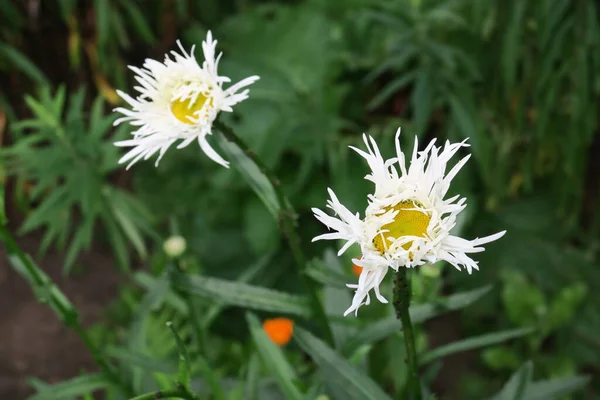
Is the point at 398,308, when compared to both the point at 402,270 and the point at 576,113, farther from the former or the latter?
the point at 576,113

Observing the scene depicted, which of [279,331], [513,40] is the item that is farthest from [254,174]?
[513,40]

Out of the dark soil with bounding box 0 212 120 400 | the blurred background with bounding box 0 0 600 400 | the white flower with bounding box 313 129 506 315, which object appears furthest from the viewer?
the dark soil with bounding box 0 212 120 400

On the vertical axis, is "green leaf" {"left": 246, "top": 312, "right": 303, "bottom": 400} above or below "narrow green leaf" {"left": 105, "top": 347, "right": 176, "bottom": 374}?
below

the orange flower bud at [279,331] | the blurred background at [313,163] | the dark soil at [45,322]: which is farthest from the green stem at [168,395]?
the dark soil at [45,322]

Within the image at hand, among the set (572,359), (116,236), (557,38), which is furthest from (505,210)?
(116,236)

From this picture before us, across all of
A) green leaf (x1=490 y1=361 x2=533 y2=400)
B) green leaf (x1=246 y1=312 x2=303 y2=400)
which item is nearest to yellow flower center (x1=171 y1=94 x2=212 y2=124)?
green leaf (x1=246 y1=312 x2=303 y2=400)

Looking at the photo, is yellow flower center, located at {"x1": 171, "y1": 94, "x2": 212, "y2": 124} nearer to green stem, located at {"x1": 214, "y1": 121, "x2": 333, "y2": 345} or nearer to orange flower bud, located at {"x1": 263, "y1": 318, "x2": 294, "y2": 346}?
green stem, located at {"x1": 214, "y1": 121, "x2": 333, "y2": 345}
